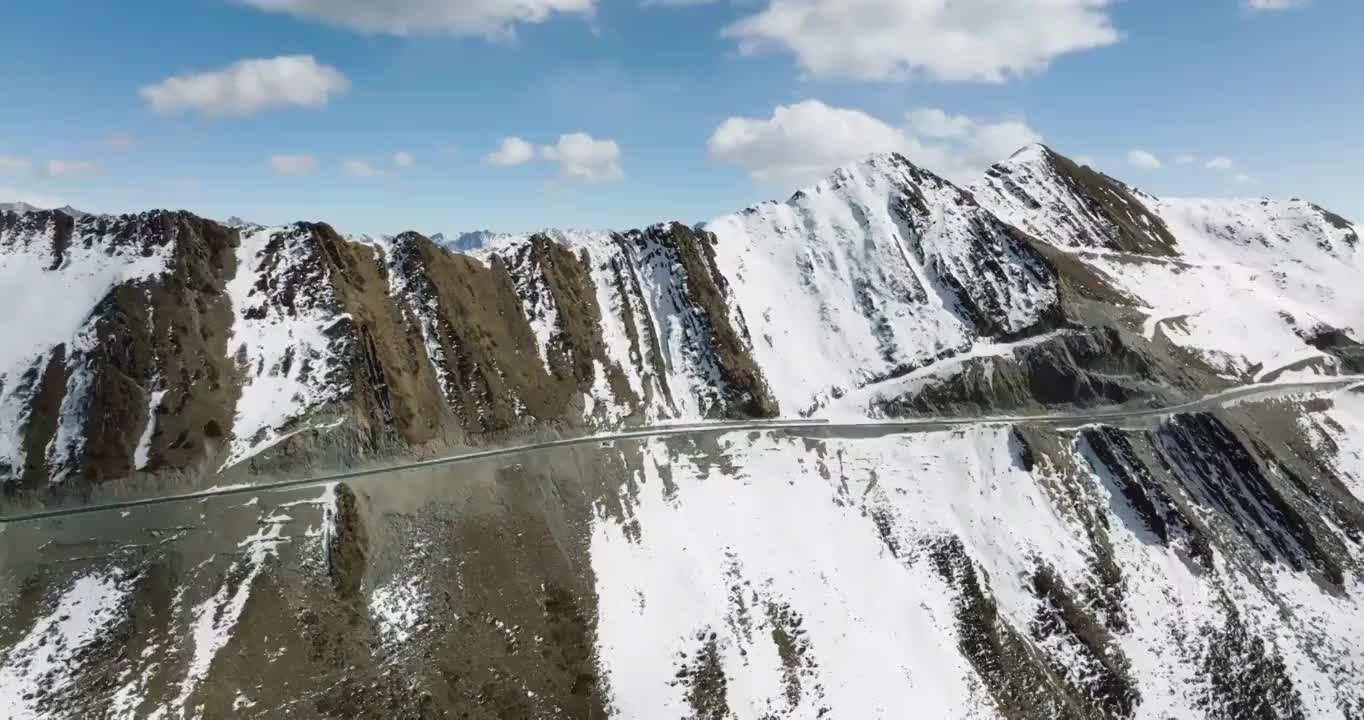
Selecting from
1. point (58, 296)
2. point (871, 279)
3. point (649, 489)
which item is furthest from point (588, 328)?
point (58, 296)

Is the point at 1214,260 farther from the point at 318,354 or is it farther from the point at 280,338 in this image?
the point at 280,338

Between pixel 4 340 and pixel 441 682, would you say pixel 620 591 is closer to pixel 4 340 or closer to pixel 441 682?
pixel 441 682

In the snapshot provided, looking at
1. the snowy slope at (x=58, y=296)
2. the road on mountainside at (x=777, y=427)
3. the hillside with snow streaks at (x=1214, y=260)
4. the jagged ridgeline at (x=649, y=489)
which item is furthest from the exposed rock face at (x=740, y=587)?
the hillside with snow streaks at (x=1214, y=260)

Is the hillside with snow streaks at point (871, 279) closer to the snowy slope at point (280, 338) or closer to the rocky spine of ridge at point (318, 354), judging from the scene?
the rocky spine of ridge at point (318, 354)

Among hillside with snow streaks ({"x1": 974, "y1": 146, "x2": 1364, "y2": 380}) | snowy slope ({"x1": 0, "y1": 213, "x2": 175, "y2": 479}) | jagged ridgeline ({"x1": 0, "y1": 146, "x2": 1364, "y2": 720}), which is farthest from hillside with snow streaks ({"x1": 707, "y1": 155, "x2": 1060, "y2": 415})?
snowy slope ({"x1": 0, "y1": 213, "x2": 175, "y2": 479})

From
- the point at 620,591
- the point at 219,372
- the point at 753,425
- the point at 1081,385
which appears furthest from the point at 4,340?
the point at 1081,385
